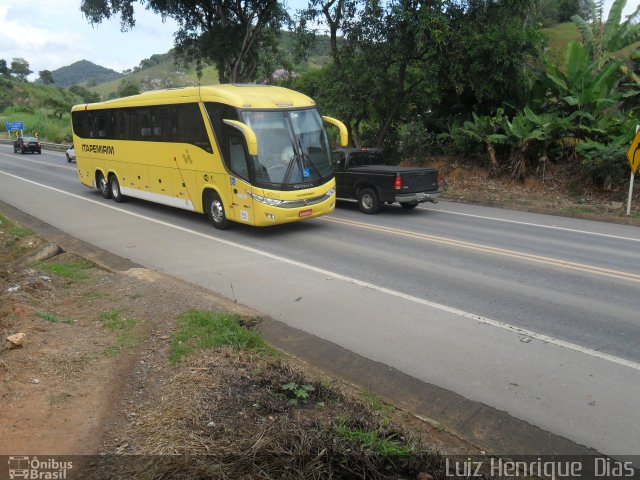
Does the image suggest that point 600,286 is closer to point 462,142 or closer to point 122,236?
point 122,236

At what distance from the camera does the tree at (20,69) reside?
12508cm

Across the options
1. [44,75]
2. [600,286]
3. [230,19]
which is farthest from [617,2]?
[44,75]

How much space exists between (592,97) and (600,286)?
40.7ft

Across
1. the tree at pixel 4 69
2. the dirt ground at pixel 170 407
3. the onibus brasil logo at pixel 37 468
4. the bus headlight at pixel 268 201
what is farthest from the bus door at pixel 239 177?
the tree at pixel 4 69

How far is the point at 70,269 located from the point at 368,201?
344 inches

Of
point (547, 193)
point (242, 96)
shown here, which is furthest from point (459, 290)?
point (547, 193)

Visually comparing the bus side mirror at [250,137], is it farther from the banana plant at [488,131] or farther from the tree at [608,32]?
the tree at [608,32]

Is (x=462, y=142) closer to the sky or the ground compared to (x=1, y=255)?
closer to the sky

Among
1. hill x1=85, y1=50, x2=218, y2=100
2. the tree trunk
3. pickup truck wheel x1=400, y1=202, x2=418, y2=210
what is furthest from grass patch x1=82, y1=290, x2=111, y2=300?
hill x1=85, y1=50, x2=218, y2=100

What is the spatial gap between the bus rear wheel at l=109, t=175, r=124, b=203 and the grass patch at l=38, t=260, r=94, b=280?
882 cm

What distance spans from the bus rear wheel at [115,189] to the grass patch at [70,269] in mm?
8822

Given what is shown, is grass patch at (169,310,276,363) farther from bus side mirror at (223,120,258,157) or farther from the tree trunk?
the tree trunk

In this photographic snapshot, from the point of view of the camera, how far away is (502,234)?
41.8 ft

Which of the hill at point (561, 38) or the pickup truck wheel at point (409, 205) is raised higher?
the hill at point (561, 38)
